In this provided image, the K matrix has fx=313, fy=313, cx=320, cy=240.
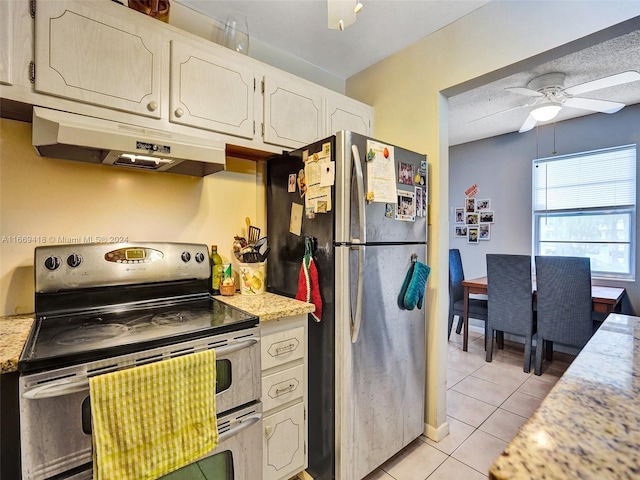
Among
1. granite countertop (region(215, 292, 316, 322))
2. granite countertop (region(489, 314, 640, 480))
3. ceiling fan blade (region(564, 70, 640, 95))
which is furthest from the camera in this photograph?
ceiling fan blade (region(564, 70, 640, 95))

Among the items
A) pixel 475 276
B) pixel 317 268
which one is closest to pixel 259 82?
pixel 317 268

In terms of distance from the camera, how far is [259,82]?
5.62 feet

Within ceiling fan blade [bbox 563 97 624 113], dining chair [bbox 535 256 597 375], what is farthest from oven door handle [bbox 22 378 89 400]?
ceiling fan blade [bbox 563 97 624 113]

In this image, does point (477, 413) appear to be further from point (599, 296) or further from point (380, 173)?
point (380, 173)

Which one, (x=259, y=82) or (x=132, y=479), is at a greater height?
(x=259, y=82)

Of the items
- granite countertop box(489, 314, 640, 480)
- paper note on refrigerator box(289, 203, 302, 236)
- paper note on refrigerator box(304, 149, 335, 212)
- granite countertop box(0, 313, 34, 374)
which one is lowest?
granite countertop box(0, 313, 34, 374)

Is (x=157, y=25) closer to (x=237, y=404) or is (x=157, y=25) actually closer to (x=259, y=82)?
(x=259, y=82)

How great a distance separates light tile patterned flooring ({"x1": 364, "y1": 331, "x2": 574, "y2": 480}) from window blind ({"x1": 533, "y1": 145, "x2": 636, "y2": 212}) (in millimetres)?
1704

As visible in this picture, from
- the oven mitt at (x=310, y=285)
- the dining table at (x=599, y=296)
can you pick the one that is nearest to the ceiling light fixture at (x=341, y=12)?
the oven mitt at (x=310, y=285)

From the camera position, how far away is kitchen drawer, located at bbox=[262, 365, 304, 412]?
1.43 metres

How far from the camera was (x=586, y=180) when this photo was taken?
11.4 feet

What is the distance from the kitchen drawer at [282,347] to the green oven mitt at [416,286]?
0.61m

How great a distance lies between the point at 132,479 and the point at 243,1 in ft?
7.22

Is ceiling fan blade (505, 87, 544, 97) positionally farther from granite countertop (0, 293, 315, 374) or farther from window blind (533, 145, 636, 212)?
granite countertop (0, 293, 315, 374)
